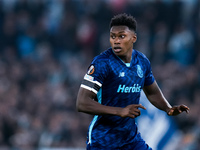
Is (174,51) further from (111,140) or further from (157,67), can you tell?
(111,140)

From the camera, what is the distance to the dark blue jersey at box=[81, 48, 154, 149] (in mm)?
5719

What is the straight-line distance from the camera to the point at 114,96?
5.77m

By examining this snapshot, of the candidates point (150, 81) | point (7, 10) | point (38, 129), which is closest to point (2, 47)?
point (7, 10)

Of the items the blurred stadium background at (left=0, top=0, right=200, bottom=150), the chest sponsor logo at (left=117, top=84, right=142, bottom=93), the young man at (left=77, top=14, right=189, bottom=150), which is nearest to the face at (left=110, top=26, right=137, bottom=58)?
the young man at (left=77, top=14, right=189, bottom=150)

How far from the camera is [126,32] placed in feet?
19.2

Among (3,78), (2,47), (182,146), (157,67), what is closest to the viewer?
(182,146)

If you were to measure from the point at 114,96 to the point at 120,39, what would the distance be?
0.66 meters

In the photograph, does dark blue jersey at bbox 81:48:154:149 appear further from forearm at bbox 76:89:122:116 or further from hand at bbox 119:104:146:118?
hand at bbox 119:104:146:118

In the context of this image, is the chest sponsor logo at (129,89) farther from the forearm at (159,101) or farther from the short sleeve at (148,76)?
the forearm at (159,101)

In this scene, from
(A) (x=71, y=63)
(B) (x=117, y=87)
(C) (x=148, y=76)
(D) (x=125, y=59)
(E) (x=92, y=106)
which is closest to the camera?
(E) (x=92, y=106)

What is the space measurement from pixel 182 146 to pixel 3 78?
5240mm

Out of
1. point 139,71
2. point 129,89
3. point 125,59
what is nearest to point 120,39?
point 125,59

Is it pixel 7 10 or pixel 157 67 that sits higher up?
pixel 7 10

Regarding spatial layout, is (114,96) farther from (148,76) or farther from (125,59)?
(148,76)
